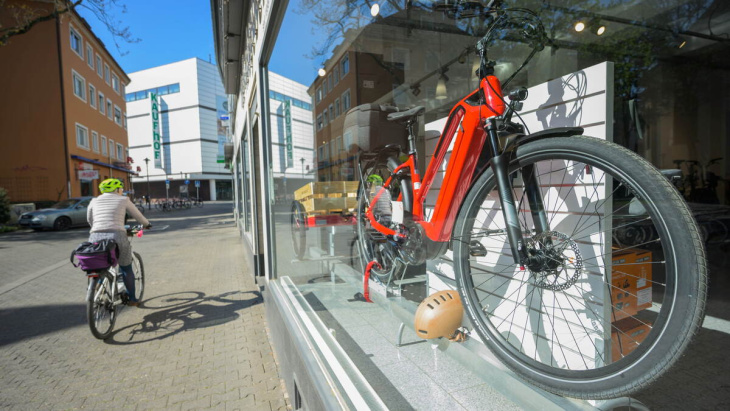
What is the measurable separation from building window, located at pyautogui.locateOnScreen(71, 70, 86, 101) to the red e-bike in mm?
28800

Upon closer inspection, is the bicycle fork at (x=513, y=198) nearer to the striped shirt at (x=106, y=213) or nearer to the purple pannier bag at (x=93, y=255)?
the purple pannier bag at (x=93, y=255)

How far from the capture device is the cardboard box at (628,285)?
129 centimetres

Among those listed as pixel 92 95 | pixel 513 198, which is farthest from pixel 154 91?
pixel 513 198

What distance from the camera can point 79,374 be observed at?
3.22 metres

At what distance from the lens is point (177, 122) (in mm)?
51719

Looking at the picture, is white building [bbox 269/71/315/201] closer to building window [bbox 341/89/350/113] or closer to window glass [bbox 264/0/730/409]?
window glass [bbox 264/0/730/409]

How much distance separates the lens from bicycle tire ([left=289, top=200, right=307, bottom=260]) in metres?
4.39

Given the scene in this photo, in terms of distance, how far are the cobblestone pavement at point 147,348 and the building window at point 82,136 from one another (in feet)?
66.8

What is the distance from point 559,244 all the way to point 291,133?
3.38m

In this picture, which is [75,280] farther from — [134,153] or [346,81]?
[134,153]

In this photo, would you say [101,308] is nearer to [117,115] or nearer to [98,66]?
[98,66]

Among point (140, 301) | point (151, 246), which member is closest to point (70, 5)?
point (151, 246)

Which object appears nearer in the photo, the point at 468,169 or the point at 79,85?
the point at 468,169

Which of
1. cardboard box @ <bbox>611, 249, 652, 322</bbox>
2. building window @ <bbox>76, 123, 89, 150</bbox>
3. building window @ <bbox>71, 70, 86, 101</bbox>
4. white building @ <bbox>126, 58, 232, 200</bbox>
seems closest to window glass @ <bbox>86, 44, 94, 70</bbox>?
building window @ <bbox>71, 70, 86, 101</bbox>
